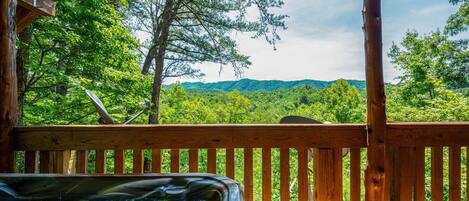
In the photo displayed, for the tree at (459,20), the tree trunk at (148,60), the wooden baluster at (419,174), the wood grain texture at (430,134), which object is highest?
the tree at (459,20)

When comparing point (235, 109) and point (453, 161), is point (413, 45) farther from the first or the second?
point (453, 161)

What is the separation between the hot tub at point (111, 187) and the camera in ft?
4.20

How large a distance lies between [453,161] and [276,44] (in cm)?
565

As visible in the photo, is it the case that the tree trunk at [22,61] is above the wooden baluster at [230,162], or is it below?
above

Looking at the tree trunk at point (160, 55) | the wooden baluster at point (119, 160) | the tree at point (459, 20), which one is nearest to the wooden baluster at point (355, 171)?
the wooden baluster at point (119, 160)

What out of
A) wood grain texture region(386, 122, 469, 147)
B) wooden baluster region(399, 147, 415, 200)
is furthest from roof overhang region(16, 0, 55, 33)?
wooden baluster region(399, 147, 415, 200)

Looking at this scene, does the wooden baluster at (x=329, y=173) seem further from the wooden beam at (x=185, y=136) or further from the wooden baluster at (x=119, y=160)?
the wooden baluster at (x=119, y=160)

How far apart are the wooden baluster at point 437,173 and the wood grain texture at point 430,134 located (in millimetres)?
58

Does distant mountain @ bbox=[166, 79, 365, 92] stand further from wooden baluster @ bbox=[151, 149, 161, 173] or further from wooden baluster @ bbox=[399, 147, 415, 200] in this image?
wooden baluster @ bbox=[151, 149, 161, 173]

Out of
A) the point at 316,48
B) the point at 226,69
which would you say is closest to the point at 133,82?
the point at 226,69

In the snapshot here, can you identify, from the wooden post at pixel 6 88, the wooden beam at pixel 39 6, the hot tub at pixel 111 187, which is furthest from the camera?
the wooden beam at pixel 39 6

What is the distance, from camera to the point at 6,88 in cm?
165

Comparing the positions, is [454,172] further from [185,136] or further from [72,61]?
[72,61]

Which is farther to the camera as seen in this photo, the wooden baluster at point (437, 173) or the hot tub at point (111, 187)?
the wooden baluster at point (437, 173)
